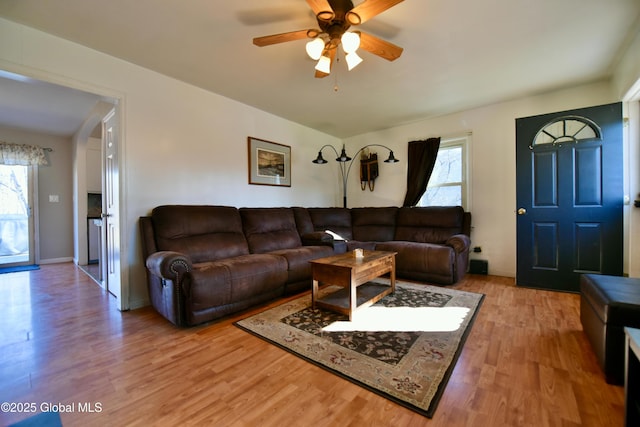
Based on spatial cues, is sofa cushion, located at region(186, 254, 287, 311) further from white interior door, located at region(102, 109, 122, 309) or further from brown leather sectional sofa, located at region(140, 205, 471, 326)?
white interior door, located at region(102, 109, 122, 309)

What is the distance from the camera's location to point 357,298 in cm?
267

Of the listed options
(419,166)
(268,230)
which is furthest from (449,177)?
(268,230)

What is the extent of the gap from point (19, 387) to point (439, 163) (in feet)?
16.4

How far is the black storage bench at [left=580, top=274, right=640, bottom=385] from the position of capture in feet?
4.65

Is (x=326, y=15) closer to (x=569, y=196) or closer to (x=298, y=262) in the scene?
(x=298, y=262)

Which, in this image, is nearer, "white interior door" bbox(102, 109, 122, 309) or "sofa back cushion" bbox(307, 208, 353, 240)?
"white interior door" bbox(102, 109, 122, 309)

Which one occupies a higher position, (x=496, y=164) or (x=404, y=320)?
(x=496, y=164)

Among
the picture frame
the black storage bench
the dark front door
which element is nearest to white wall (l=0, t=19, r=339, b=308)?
the picture frame

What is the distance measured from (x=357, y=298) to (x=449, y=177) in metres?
2.76

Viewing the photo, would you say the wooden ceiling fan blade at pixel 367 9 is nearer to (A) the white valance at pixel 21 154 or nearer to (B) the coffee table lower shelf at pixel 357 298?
(B) the coffee table lower shelf at pixel 357 298

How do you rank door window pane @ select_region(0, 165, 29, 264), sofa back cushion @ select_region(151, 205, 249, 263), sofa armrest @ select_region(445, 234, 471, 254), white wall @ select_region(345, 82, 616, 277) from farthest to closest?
door window pane @ select_region(0, 165, 29, 264) < white wall @ select_region(345, 82, 616, 277) < sofa armrest @ select_region(445, 234, 471, 254) < sofa back cushion @ select_region(151, 205, 249, 263)

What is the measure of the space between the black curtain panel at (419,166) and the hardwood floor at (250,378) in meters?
2.36

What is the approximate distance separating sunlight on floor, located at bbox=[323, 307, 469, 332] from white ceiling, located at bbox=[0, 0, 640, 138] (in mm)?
2402

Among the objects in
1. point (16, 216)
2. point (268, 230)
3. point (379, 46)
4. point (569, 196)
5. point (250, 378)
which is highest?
point (379, 46)
